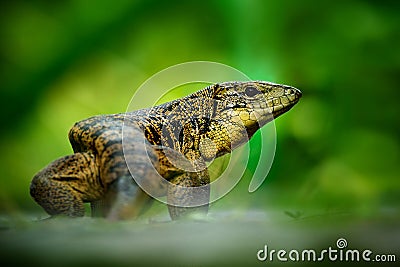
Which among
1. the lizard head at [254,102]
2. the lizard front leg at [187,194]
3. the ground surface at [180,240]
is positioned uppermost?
the lizard head at [254,102]

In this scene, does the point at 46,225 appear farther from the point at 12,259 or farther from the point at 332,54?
the point at 332,54

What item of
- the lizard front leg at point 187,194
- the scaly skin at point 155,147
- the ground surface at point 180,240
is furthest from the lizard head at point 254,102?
the ground surface at point 180,240

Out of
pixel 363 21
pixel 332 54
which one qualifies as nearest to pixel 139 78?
pixel 332 54

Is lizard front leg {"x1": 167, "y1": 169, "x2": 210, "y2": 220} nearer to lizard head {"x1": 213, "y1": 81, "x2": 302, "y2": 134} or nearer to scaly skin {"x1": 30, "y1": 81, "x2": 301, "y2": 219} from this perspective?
scaly skin {"x1": 30, "y1": 81, "x2": 301, "y2": 219}

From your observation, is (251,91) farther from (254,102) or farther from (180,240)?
(180,240)

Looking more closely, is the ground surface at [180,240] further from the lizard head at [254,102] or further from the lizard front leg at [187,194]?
the lizard head at [254,102]

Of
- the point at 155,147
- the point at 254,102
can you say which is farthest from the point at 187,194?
the point at 254,102

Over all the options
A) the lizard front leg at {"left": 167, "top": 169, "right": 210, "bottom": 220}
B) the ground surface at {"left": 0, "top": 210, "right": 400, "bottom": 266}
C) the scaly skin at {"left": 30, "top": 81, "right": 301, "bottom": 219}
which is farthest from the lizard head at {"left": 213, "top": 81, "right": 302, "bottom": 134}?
the ground surface at {"left": 0, "top": 210, "right": 400, "bottom": 266}
